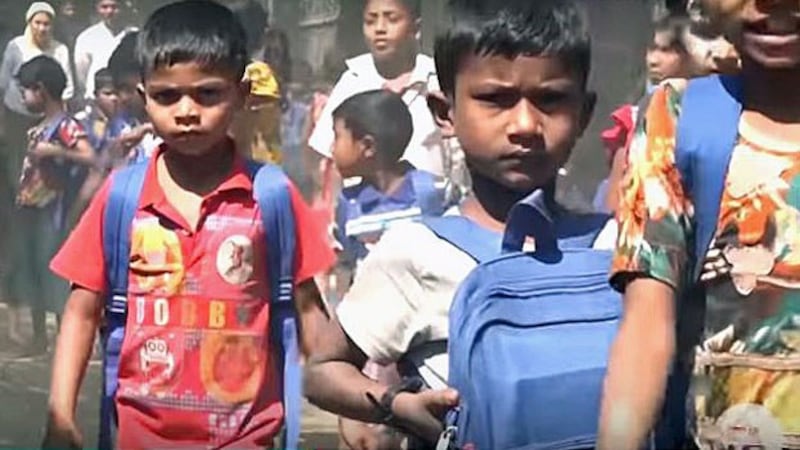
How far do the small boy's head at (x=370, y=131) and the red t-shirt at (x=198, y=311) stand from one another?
114mm

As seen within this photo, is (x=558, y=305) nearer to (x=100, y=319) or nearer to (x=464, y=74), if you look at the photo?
(x=464, y=74)

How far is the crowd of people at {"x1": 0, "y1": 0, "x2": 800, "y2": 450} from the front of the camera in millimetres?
3098

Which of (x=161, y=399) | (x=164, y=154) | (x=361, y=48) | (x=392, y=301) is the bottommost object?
(x=161, y=399)

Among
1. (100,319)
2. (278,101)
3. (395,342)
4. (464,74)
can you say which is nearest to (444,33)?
(464,74)

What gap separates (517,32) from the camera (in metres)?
3.10

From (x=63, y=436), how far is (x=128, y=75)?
0.66 m

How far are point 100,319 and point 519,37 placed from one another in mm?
899

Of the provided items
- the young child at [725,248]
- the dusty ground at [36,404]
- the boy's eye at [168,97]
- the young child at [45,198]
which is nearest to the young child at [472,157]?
the dusty ground at [36,404]

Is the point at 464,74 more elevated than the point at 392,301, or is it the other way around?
the point at 464,74

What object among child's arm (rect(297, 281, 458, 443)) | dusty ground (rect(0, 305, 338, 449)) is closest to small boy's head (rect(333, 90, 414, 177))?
child's arm (rect(297, 281, 458, 443))

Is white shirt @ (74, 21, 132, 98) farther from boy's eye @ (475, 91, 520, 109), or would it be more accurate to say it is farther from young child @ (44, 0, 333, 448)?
boy's eye @ (475, 91, 520, 109)

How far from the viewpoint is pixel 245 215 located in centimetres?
322

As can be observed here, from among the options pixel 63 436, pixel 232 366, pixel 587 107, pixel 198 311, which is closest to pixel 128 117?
pixel 198 311

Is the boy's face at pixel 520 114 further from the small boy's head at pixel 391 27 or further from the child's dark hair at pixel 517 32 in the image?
the small boy's head at pixel 391 27
